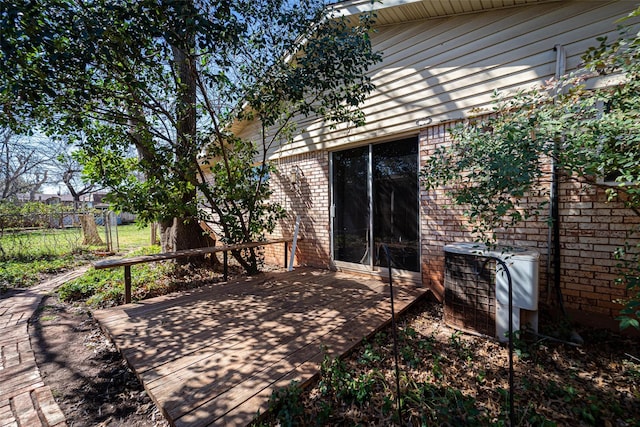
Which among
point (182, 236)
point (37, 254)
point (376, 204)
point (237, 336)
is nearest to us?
point (237, 336)

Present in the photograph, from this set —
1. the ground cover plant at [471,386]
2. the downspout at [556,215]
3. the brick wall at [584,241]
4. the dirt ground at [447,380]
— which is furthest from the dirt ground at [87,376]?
the downspout at [556,215]

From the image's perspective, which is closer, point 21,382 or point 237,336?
point 21,382

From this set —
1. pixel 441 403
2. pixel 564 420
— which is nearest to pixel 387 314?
pixel 441 403

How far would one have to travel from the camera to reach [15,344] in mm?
2881

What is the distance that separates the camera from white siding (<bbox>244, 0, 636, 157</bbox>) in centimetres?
297

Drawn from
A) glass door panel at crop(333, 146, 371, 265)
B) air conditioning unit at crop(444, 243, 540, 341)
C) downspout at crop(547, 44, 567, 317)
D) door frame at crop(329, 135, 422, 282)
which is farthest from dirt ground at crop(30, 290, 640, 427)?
glass door panel at crop(333, 146, 371, 265)

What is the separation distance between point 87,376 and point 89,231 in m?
9.94

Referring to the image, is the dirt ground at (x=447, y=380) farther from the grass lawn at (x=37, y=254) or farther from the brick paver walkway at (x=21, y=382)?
the grass lawn at (x=37, y=254)

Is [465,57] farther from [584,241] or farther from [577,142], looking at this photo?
[584,241]

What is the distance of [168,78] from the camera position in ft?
14.5

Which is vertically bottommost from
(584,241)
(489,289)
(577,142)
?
(489,289)

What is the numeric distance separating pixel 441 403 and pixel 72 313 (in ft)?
15.8

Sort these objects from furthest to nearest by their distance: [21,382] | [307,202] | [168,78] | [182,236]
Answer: [182,236]
[307,202]
[168,78]
[21,382]

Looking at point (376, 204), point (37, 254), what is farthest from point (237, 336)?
point (37, 254)
